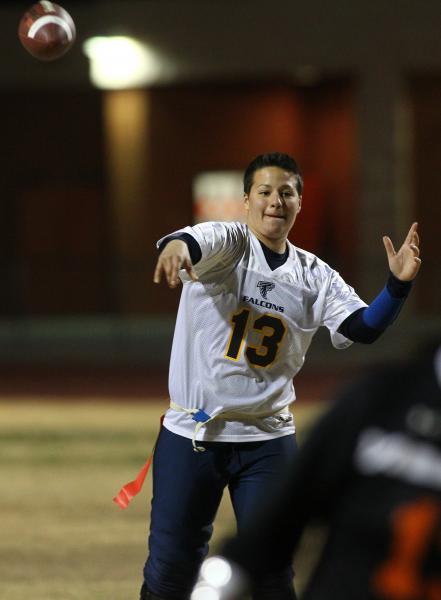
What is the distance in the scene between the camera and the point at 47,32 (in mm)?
6121

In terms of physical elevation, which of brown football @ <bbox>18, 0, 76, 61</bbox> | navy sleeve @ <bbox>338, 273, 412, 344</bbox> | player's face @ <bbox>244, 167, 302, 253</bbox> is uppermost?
brown football @ <bbox>18, 0, 76, 61</bbox>

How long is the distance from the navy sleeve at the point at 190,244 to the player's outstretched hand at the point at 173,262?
0.07 meters

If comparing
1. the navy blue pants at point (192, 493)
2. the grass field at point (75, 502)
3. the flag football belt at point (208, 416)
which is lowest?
the grass field at point (75, 502)

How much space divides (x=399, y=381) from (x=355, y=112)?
19.3 m

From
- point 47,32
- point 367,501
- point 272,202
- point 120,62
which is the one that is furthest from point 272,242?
point 120,62

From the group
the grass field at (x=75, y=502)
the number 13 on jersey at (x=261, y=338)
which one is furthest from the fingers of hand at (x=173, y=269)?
the grass field at (x=75, y=502)

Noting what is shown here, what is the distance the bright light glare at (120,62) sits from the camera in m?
20.7

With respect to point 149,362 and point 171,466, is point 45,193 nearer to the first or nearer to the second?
point 149,362

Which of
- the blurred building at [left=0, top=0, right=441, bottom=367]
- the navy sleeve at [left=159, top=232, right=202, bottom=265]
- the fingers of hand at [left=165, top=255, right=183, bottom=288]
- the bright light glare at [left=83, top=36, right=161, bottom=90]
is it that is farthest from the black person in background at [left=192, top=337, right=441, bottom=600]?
the bright light glare at [left=83, top=36, right=161, bottom=90]

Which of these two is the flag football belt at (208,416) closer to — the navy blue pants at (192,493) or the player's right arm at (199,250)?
the navy blue pants at (192,493)

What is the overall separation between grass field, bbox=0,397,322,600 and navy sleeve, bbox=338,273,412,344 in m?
0.73

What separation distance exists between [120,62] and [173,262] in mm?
17702

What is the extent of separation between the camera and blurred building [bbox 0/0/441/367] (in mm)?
18781

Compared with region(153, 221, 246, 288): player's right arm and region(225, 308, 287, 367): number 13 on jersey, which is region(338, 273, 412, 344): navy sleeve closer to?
region(225, 308, 287, 367): number 13 on jersey
